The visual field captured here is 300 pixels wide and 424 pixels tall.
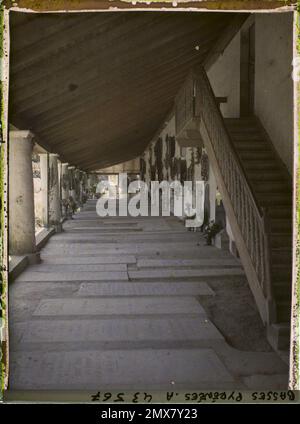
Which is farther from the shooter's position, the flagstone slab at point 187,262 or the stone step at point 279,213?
the flagstone slab at point 187,262

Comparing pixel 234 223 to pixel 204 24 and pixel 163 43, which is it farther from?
pixel 204 24

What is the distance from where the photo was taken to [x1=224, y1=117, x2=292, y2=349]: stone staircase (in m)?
5.96

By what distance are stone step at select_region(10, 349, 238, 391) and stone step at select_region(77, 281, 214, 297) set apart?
267cm

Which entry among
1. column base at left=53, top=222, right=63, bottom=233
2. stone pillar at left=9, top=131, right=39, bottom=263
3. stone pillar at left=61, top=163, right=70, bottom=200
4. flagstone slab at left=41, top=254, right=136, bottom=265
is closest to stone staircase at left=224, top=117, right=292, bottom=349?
flagstone slab at left=41, top=254, right=136, bottom=265

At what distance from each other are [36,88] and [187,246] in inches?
261

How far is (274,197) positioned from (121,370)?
15.2 ft

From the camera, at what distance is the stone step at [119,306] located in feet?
22.9

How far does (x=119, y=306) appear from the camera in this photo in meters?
→ 7.31

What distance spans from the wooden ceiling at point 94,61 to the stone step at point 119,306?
3.73 metres

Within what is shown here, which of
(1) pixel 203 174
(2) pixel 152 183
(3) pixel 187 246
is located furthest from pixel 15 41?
(2) pixel 152 183

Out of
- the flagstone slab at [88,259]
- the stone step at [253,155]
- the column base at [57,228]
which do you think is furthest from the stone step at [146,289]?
the column base at [57,228]

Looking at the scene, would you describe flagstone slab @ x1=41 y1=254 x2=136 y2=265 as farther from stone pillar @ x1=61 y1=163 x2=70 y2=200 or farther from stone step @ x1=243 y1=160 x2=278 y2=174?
stone pillar @ x1=61 y1=163 x2=70 y2=200

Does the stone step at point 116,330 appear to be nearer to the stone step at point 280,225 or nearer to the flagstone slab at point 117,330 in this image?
the flagstone slab at point 117,330

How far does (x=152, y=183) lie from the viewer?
3045 centimetres
